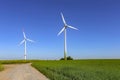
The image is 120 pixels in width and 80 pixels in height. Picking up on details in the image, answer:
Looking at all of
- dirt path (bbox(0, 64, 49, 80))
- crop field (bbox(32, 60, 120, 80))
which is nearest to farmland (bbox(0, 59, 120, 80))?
crop field (bbox(32, 60, 120, 80))

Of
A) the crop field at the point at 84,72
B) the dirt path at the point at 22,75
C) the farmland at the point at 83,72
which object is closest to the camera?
the crop field at the point at 84,72

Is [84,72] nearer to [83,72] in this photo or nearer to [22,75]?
[83,72]

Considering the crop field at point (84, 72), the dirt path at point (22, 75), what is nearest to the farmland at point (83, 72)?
the crop field at point (84, 72)

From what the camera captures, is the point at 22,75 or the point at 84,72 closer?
the point at 84,72

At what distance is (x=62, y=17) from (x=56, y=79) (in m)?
51.9

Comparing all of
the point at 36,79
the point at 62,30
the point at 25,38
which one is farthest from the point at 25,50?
the point at 36,79

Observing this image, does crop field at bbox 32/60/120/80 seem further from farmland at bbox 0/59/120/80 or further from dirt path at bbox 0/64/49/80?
dirt path at bbox 0/64/49/80

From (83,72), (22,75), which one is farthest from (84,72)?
(22,75)

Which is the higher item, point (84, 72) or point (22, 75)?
point (84, 72)

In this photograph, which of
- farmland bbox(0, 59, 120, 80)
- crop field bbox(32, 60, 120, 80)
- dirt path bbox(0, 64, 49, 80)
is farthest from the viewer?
dirt path bbox(0, 64, 49, 80)

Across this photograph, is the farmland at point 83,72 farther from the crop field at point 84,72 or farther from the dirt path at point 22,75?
the dirt path at point 22,75

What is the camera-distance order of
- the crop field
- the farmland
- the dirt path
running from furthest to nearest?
1. the dirt path
2. the farmland
3. the crop field

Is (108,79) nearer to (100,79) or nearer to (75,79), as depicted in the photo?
(100,79)

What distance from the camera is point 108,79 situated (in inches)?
675
